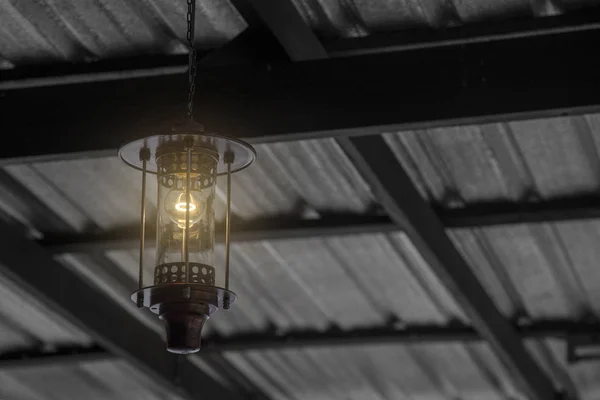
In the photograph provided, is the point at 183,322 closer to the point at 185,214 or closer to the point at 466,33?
the point at 185,214

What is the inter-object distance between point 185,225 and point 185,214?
3 cm

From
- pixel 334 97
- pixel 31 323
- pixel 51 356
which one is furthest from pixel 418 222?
pixel 51 356

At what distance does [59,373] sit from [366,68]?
4.90 meters

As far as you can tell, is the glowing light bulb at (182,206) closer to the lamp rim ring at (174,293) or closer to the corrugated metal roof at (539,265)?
the lamp rim ring at (174,293)

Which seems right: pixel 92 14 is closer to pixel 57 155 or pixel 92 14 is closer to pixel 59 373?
pixel 57 155

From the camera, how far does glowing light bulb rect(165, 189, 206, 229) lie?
3486 mm

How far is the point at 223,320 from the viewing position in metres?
7.83

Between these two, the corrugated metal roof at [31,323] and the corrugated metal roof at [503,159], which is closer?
the corrugated metal roof at [503,159]

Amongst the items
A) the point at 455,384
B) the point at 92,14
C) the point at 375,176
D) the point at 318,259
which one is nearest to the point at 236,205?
the point at 318,259

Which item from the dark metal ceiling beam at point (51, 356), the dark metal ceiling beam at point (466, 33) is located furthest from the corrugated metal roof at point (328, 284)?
the dark metal ceiling beam at point (466, 33)

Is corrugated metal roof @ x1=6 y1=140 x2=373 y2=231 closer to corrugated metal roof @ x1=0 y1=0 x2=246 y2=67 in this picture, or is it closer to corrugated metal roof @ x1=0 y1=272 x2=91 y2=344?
corrugated metal roof @ x1=0 y1=0 x2=246 y2=67

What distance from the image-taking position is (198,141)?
139 inches

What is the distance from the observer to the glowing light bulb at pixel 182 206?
11.4 ft

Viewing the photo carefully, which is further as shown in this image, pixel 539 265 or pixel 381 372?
pixel 381 372
